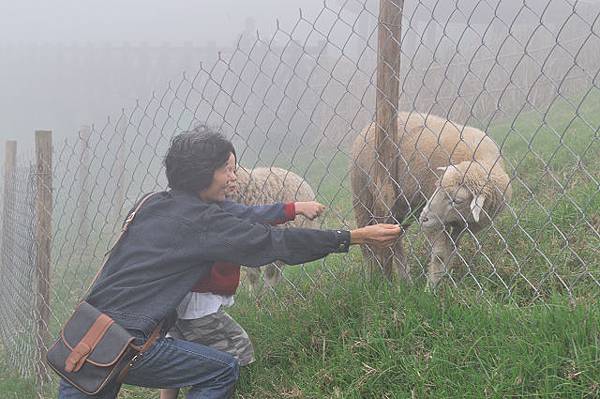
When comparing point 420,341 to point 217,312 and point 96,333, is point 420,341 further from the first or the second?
point 96,333

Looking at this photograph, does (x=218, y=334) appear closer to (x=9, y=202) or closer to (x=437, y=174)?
(x=437, y=174)

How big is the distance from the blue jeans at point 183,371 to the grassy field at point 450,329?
27 centimetres

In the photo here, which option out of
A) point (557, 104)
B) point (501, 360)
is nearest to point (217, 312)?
point (501, 360)

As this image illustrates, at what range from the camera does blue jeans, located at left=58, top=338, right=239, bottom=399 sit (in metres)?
2.65

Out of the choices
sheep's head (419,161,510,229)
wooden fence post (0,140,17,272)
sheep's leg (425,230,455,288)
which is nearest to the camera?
sheep's leg (425,230,455,288)

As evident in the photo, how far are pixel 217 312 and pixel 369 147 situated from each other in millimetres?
1655

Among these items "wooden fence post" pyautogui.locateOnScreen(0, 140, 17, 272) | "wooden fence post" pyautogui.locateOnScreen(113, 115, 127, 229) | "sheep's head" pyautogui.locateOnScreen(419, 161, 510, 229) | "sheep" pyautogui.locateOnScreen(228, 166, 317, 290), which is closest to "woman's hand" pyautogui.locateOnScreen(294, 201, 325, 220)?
"sheep's head" pyautogui.locateOnScreen(419, 161, 510, 229)

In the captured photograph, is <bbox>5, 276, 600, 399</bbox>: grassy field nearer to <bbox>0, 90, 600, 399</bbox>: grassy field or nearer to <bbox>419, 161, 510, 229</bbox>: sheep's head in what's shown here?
<bbox>0, 90, 600, 399</bbox>: grassy field

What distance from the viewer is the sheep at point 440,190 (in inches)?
126

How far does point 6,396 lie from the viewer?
→ 474 centimetres

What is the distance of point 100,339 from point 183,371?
0.37 m

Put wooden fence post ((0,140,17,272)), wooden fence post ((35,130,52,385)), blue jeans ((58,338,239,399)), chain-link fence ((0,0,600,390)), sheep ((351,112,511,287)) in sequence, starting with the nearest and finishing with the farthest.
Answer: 1. blue jeans ((58,338,239,399))
2. chain-link fence ((0,0,600,390))
3. sheep ((351,112,511,287))
4. wooden fence post ((35,130,52,385))
5. wooden fence post ((0,140,17,272))

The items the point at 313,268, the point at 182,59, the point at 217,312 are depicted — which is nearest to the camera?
the point at 217,312

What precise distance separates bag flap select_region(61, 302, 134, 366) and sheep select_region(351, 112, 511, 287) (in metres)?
1.24
